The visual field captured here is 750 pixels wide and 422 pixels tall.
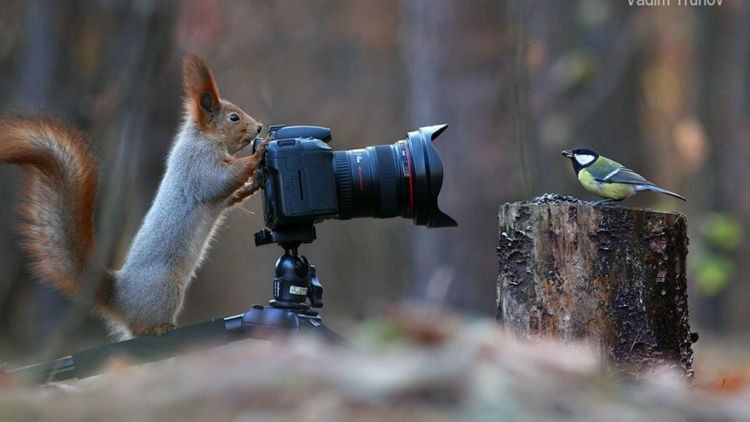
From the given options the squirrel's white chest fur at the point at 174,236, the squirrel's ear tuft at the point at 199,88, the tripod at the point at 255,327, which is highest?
the squirrel's ear tuft at the point at 199,88

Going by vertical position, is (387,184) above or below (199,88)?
below

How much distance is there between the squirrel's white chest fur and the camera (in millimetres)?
3734

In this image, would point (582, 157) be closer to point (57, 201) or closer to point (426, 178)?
point (426, 178)

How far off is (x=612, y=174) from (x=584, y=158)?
140 millimetres

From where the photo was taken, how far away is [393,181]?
347 centimetres

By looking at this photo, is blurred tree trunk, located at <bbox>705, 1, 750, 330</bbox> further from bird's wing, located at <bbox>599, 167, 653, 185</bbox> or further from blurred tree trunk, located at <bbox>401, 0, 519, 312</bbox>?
bird's wing, located at <bbox>599, 167, 653, 185</bbox>

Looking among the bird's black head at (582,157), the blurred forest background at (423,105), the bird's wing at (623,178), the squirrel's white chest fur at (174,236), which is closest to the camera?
the bird's wing at (623,178)

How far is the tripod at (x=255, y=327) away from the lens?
3.26 m

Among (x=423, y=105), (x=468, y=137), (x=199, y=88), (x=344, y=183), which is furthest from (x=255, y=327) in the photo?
(x=423, y=105)

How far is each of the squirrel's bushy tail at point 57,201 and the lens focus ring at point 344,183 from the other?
0.91m

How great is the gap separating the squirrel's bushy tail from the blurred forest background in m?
0.12

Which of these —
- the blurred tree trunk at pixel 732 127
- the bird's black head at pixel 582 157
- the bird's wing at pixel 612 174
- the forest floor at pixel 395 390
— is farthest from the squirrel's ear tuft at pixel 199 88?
the blurred tree trunk at pixel 732 127

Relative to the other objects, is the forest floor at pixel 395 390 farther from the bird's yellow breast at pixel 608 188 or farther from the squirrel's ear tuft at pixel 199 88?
the squirrel's ear tuft at pixel 199 88

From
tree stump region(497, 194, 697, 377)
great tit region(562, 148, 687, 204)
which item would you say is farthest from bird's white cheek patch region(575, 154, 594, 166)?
tree stump region(497, 194, 697, 377)
